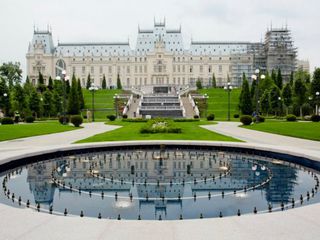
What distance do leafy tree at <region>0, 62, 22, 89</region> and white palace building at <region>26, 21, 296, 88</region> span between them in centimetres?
2039

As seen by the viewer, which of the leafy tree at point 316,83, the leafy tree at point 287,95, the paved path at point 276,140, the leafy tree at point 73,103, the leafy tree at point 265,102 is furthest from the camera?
the leafy tree at point 265,102

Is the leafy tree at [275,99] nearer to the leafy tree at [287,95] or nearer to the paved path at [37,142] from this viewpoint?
the leafy tree at [287,95]

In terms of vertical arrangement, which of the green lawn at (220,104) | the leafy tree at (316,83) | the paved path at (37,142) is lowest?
the paved path at (37,142)

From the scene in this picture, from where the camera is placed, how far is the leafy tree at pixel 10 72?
99.2 meters

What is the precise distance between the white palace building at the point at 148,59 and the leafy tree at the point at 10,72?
20.4 metres

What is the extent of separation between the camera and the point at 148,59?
396 ft

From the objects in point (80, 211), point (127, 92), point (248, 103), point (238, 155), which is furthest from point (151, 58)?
point (80, 211)

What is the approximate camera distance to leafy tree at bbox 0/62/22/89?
9919 centimetres

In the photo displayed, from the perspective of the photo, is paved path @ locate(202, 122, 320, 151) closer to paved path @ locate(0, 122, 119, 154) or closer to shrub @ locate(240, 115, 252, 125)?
shrub @ locate(240, 115, 252, 125)

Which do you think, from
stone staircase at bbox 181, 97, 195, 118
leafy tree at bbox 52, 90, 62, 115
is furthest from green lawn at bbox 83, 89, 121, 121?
stone staircase at bbox 181, 97, 195, 118

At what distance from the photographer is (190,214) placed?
783 cm

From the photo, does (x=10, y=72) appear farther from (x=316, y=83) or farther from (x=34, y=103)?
(x=316, y=83)

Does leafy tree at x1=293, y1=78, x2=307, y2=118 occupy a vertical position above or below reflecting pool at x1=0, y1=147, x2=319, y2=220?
above

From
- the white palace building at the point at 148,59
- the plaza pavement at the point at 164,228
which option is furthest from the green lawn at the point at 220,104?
the plaza pavement at the point at 164,228
